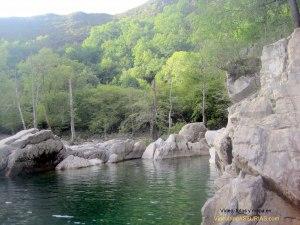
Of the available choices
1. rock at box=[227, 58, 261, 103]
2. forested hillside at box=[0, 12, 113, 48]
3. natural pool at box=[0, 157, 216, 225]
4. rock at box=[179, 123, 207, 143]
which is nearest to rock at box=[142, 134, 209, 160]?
rock at box=[179, 123, 207, 143]

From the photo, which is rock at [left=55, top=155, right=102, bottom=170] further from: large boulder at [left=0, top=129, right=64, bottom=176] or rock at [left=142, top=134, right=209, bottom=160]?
rock at [left=142, top=134, right=209, bottom=160]

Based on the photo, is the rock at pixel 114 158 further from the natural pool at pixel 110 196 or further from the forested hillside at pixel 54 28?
the forested hillside at pixel 54 28

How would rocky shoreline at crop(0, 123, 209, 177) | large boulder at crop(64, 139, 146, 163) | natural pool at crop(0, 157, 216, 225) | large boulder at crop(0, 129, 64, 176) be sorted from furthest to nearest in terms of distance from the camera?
large boulder at crop(64, 139, 146, 163) < rocky shoreline at crop(0, 123, 209, 177) < large boulder at crop(0, 129, 64, 176) < natural pool at crop(0, 157, 216, 225)

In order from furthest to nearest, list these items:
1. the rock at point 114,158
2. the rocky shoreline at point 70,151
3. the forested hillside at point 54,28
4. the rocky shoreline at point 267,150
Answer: the forested hillside at point 54,28, the rock at point 114,158, the rocky shoreline at point 70,151, the rocky shoreline at point 267,150

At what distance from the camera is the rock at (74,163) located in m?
42.2

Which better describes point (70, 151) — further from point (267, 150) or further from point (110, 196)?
point (267, 150)

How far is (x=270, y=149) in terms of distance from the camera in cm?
1587

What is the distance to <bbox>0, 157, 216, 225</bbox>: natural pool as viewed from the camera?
2022 centimetres

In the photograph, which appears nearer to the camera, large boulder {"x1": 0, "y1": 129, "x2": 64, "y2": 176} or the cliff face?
the cliff face

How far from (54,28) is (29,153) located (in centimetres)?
14554

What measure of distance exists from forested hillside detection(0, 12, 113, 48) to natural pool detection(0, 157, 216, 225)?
109 m

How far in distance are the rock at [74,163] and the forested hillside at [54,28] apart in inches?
3934

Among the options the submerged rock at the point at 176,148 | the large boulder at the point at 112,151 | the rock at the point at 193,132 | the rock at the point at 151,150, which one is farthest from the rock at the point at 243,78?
the rock at the point at 193,132

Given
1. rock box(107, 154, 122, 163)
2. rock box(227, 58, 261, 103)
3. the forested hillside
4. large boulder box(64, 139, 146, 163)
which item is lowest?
rock box(107, 154, 122, 163)
